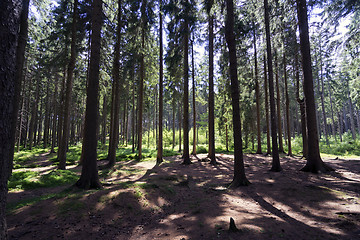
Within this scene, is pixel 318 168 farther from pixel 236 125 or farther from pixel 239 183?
pixel 236 125

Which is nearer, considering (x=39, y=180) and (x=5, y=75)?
(x=5, y=75)

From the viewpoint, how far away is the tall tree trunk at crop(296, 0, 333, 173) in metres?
9.59

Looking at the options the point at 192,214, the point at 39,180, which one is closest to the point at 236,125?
the point at 192,214

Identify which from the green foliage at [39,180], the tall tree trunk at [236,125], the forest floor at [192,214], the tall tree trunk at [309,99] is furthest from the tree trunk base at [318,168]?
the green foliage at [39,180]

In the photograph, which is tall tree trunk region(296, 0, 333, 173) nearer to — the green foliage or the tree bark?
the tree bark

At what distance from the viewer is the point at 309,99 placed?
10008 mm

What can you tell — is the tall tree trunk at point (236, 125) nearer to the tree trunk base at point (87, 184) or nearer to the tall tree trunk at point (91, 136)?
the tree trunk base at point (87, 184)

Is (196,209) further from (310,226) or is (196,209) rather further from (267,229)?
(310,226)

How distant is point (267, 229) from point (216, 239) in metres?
1.16

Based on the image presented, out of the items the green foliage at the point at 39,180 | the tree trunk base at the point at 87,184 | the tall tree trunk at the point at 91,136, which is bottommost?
the green foliage at the point at 39,180

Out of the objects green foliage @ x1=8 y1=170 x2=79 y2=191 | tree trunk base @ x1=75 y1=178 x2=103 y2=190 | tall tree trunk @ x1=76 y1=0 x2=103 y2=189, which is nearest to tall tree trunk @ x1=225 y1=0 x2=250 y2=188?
tree trunk base @ x1=75 y1=178 x2=103 y2=190

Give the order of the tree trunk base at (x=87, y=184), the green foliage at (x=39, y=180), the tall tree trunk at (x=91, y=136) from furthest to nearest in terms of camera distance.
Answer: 1. the green foliage at (x=39, y=180)
2. the tall tree trunk at (x=91, y=136)
3. the tree trunk base at (x=87, y=184)

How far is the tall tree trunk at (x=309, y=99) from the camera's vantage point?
959 centimetres

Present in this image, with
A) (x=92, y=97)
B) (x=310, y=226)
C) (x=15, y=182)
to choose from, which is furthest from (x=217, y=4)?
(x=15, y=182)
